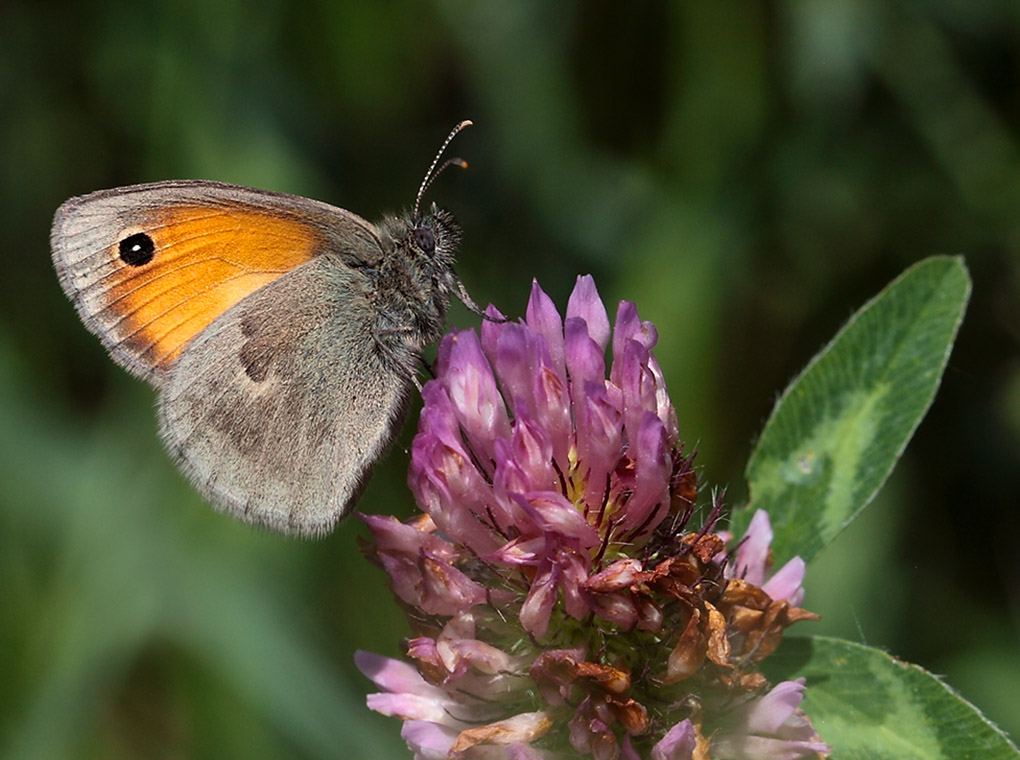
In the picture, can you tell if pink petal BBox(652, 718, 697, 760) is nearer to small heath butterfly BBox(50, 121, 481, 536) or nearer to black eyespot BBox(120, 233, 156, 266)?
small heath butterfly BBox(50, 121, 481, 536)

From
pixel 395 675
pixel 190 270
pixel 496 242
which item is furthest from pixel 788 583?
pixel 496 242

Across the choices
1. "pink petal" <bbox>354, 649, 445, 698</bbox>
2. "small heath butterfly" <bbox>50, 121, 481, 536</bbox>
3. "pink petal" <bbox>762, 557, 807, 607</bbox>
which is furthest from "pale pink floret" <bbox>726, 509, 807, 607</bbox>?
"small heath butterfly" <bbox>50, 121, 481, 536</bbox>

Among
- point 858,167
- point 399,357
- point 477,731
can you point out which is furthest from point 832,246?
point 477,731

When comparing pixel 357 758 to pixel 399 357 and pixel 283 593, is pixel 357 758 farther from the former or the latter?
pixel 399 357

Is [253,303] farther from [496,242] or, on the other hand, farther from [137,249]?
[496,242]

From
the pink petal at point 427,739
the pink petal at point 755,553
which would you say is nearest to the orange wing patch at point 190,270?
the pink petal at point 427,739

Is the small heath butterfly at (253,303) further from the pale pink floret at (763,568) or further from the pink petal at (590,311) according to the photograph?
the pale pink floret at (763,568)
